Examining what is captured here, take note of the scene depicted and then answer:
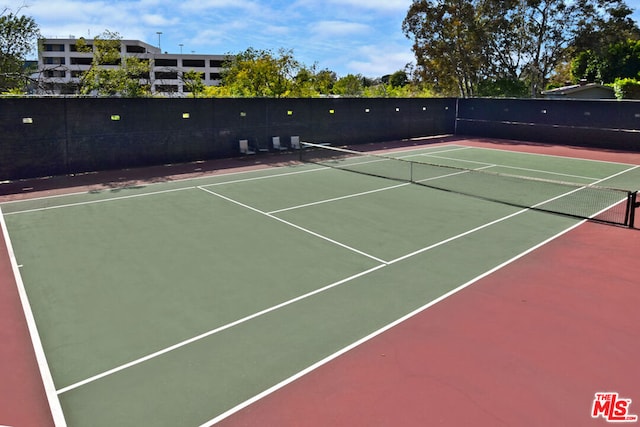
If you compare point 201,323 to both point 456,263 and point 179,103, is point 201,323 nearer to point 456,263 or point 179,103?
point 456,263

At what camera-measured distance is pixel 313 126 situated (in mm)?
24844

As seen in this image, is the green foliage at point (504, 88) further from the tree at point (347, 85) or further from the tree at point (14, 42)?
the tree at point (14, 42)

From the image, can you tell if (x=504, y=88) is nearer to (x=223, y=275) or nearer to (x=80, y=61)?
(x=223, y=275)

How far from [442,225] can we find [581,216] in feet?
12.9

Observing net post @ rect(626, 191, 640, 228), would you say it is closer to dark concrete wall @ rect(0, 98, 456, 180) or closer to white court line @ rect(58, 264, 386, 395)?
white court line @ rect(58, 264, 386, 395)

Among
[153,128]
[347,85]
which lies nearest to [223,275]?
[153,128]

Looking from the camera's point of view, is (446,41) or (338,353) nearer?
(338,353)

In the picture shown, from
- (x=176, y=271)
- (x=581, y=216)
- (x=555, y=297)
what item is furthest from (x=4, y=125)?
(x=581, y=216)

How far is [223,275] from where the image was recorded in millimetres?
8375

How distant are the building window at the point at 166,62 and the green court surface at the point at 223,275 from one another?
89634mm

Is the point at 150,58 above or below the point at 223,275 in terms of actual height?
above

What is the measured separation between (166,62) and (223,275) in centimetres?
9912
